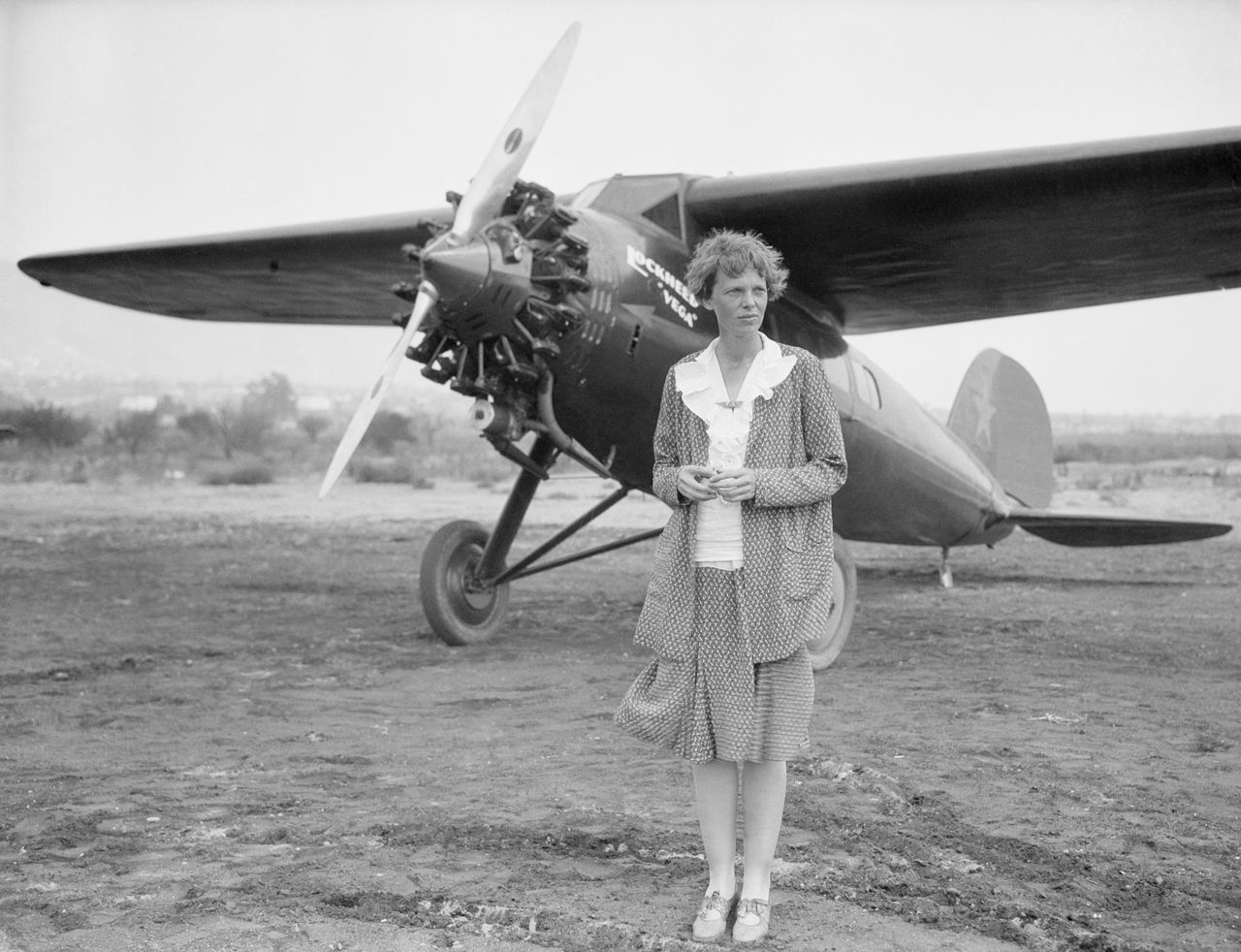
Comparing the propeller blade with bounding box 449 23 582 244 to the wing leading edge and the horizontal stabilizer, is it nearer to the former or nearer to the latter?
the wing leading edge

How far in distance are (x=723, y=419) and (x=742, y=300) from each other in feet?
1.07

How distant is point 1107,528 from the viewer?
35.4 ft

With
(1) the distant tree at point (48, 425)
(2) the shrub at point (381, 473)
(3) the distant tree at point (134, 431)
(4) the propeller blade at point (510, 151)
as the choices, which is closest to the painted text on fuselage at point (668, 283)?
(4) the propeller blade at point (510, 151)

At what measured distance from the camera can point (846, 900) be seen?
126 inches

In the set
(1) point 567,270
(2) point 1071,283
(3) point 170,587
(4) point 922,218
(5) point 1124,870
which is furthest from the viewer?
(3) point 170,587

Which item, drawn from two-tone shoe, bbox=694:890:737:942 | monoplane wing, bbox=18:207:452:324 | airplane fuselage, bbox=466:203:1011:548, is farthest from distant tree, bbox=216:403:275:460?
two-tone shoe, bbox=694:890:737:942

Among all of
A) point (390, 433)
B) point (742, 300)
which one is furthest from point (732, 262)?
point (390, 433)

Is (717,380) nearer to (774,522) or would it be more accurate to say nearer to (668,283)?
(774,522)

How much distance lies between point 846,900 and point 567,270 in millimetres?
3866

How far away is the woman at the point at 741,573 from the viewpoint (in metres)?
3.05

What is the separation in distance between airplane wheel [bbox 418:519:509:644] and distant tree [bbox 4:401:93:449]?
1675cm

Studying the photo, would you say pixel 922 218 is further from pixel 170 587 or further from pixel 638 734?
pixel 170 587

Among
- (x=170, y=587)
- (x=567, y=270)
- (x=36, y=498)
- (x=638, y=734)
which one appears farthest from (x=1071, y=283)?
(x=36, y=498)

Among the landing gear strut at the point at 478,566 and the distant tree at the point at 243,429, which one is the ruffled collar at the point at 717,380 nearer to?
the landing gear strut at the point at 478,566
